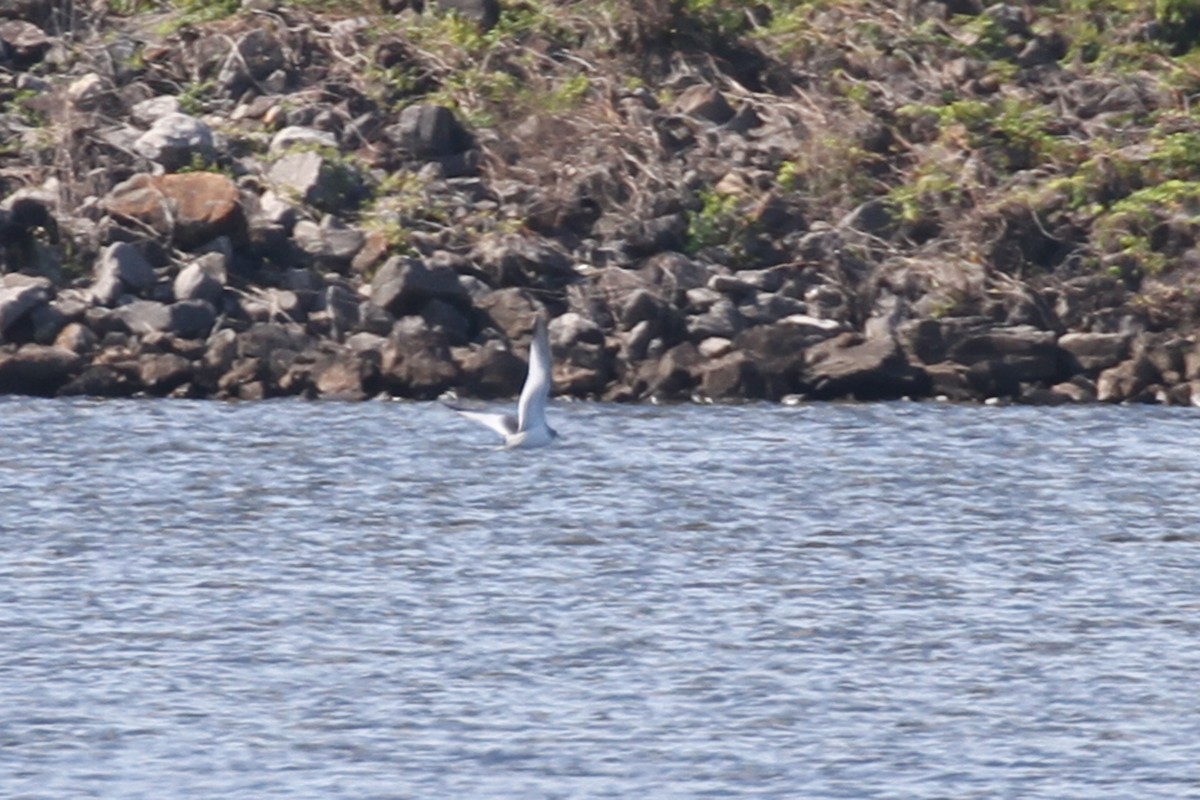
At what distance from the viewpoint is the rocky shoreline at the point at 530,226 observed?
68.1 feet

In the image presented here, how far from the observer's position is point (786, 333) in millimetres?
20844

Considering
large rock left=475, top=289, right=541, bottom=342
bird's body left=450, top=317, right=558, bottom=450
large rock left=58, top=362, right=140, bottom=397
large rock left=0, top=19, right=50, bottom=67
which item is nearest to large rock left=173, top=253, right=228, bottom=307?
large rock left=58, top=362, right=140, bottom=397

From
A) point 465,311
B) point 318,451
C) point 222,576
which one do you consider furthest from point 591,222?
point 222,576

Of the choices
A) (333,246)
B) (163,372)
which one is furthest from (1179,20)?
(163,372)

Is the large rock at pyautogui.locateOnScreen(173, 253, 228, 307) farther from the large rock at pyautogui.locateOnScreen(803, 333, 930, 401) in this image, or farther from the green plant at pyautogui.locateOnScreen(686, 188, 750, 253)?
the large rock at pyautogui.locateOnScreen(803, 333, 930, 401)

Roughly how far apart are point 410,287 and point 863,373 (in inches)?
139

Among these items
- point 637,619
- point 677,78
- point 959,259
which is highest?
point 677,78

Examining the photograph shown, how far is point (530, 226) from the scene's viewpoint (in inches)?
886

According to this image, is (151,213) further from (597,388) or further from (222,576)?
(222,576)

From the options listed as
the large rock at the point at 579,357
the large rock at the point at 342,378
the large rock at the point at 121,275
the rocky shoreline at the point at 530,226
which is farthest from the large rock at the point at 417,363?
the large rock at the point at 121,275

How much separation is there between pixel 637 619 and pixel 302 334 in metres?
8.59

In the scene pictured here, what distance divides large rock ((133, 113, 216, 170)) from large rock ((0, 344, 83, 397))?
8.87 feet

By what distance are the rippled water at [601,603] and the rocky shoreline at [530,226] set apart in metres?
0.69

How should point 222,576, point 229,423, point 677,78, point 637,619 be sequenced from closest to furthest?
point 637,619
point 222,576
point 229,423
point 677,78
